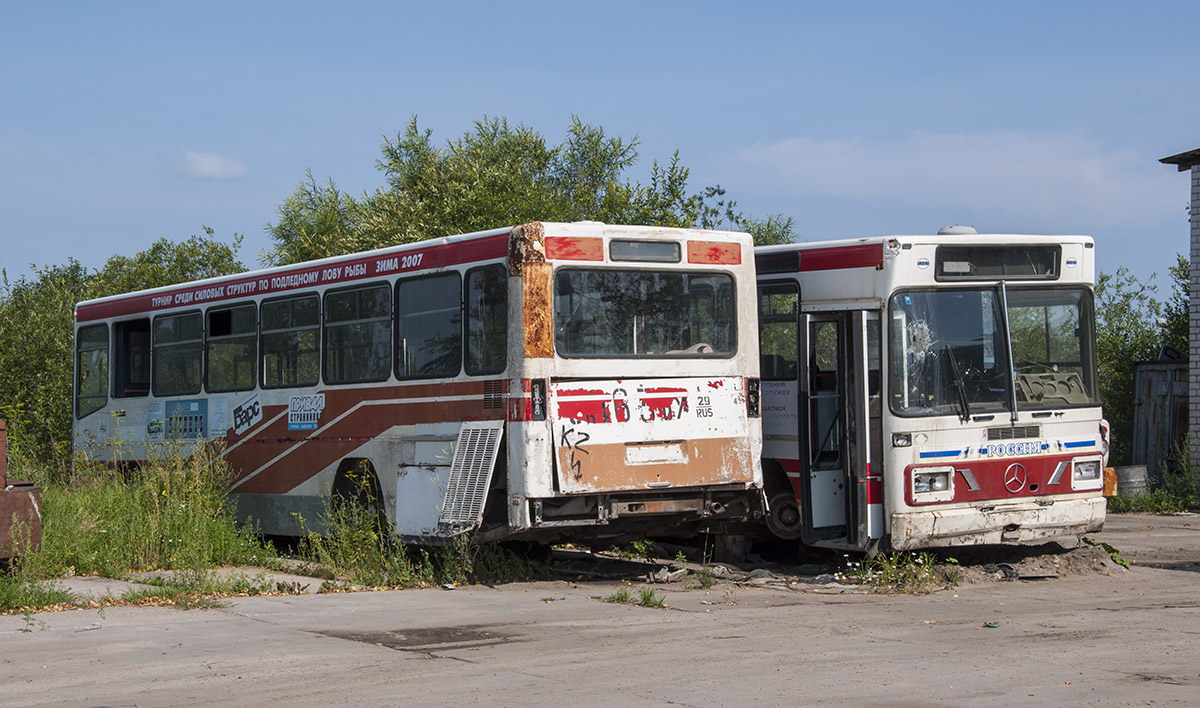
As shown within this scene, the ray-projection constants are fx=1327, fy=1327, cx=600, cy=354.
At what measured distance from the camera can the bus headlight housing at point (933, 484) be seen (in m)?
11.9

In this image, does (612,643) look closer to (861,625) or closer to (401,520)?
(861,625)

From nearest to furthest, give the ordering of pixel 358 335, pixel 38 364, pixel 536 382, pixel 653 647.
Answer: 1. pixel 653 647
2. pixel 536 382
3. pixel 358 335
4. pixel 38 364

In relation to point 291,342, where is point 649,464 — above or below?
below

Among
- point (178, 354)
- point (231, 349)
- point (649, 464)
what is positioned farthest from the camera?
point (178, 354)

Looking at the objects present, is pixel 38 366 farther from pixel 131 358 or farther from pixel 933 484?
pixel 933 484

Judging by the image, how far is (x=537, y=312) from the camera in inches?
448

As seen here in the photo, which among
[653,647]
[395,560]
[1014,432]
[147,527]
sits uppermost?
[1014,432]

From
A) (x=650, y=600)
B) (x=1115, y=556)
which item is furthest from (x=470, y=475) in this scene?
(x=1115, y=556)

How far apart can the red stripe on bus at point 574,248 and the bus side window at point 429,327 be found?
1.18 meters

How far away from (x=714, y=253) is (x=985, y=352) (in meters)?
2.64

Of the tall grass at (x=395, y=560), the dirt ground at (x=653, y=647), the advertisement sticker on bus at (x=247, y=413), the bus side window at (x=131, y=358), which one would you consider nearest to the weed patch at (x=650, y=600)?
the dirt ground at (x=653, y=647)

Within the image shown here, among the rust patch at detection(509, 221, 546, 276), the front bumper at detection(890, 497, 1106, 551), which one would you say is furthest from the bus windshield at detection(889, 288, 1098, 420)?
the rust patch at detection(509, 221, 546, 276)

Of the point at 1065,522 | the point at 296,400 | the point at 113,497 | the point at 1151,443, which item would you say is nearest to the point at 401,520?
the point at 296,400

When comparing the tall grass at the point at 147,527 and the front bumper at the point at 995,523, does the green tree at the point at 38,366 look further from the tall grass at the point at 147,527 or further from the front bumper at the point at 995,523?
the front bumper at the point at 995,523
